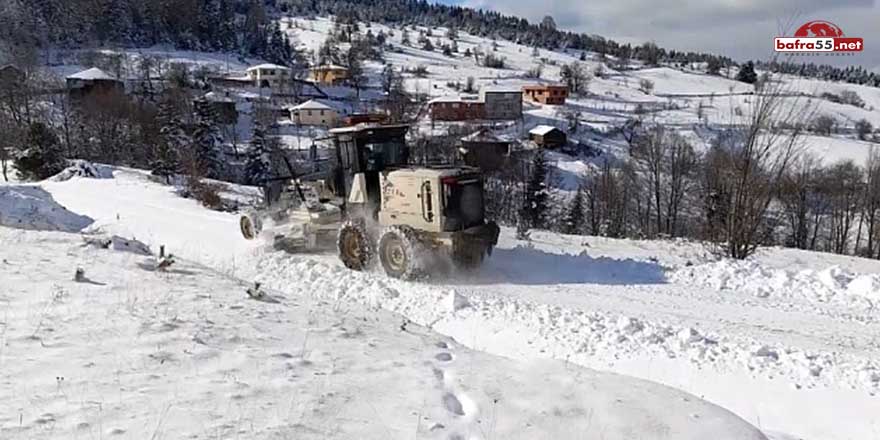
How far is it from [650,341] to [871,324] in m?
3.37

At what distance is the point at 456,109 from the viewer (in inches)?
2970

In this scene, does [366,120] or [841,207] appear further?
[841,207]

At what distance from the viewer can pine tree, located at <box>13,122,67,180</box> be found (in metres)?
28.1

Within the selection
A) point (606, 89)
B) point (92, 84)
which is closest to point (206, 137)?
point (92, 84)

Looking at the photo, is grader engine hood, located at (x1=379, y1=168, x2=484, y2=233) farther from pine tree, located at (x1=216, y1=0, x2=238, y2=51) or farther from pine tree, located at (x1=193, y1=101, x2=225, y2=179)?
pine tree, located at (x1=216, y1=0, x2=238, y2=51)

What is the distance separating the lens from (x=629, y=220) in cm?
4359

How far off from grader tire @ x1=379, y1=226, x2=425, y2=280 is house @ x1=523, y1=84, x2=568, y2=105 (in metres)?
80.7

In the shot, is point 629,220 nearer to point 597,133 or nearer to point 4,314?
point 597,133

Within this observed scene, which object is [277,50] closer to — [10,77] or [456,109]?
[456,109]

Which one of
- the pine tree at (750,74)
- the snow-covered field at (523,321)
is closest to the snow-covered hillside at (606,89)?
the pine tree at (750,74)

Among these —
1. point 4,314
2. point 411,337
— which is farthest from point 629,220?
point 4,314

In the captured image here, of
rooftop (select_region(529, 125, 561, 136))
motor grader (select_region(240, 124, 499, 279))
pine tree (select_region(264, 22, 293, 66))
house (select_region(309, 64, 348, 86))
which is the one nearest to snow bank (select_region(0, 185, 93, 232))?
motor grader (select_region(240, 124, 499, 279))

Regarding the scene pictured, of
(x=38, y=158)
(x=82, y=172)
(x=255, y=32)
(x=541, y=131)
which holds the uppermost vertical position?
(x=255, y=32)

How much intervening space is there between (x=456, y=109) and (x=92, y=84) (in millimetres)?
39040
